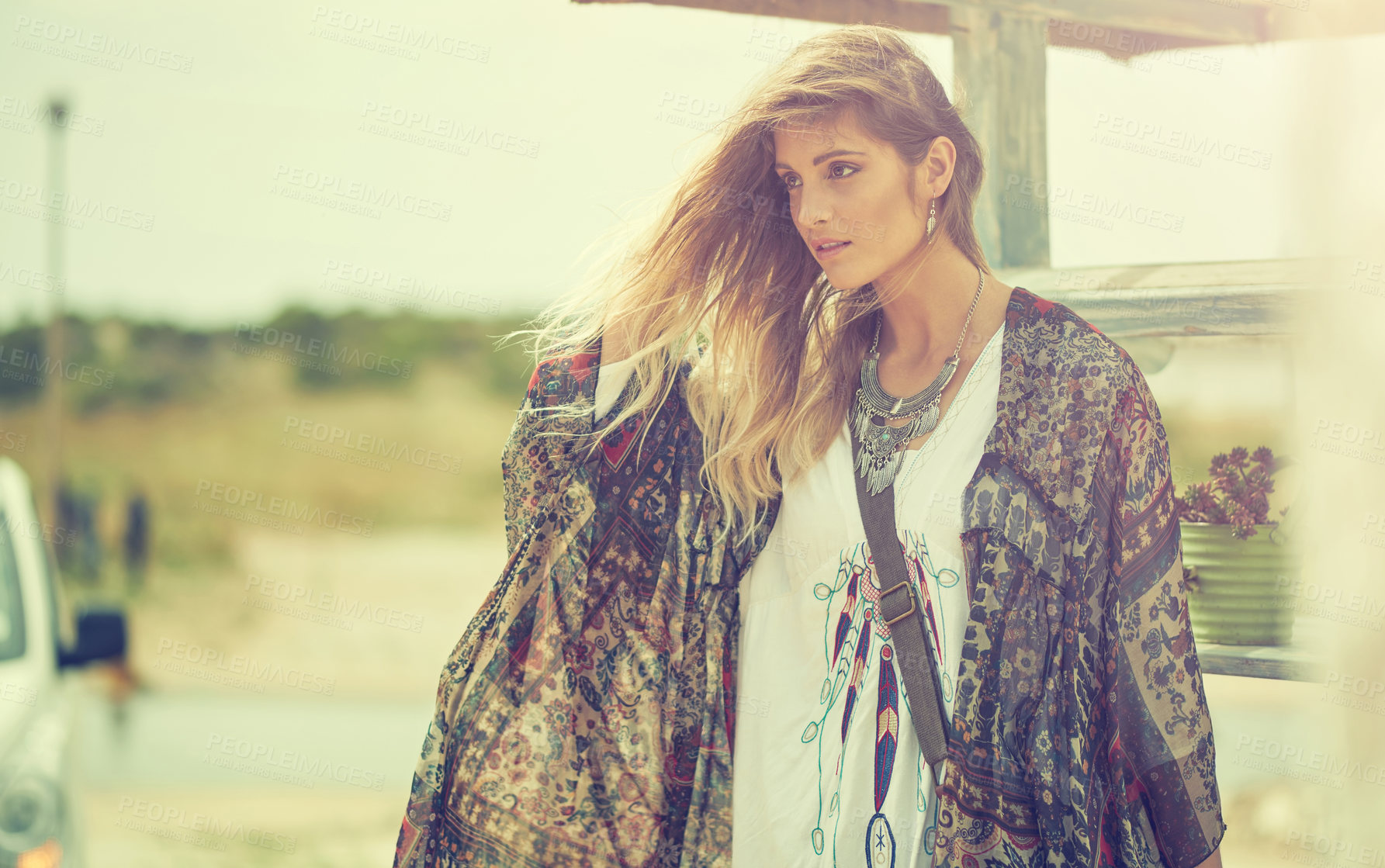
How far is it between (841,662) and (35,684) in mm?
1959

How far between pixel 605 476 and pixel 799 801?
0.65 m

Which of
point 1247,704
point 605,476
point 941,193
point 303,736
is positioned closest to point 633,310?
point 605,476

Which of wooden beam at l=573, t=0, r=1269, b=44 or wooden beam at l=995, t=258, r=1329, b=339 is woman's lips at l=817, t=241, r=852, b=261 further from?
wooden beam at l=573, t=0, r=1269, b=44

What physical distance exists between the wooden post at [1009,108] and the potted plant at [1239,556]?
67 centimetres

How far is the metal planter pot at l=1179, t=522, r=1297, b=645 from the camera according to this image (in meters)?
2.19

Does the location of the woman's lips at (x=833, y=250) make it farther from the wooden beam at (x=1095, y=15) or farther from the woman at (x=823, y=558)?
the wooden beam at (x=1095, y=15)

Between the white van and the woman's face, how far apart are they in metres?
2.01

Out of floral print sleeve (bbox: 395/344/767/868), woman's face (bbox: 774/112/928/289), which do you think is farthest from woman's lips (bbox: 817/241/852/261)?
floral print sleeve (bbox: 395/344/767/868)

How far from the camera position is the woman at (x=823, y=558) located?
1.51 m

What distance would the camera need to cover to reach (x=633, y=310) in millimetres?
1980

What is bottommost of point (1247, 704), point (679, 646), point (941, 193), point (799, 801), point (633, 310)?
point (1247, 704)

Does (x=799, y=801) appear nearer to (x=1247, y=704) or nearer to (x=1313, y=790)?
(x=1313, y=790)

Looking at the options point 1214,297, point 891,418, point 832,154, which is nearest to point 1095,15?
point 1214,297

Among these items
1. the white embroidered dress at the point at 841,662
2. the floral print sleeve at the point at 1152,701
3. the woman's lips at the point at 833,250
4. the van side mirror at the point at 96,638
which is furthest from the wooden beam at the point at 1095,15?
the van side mirror at the point at 96,638
